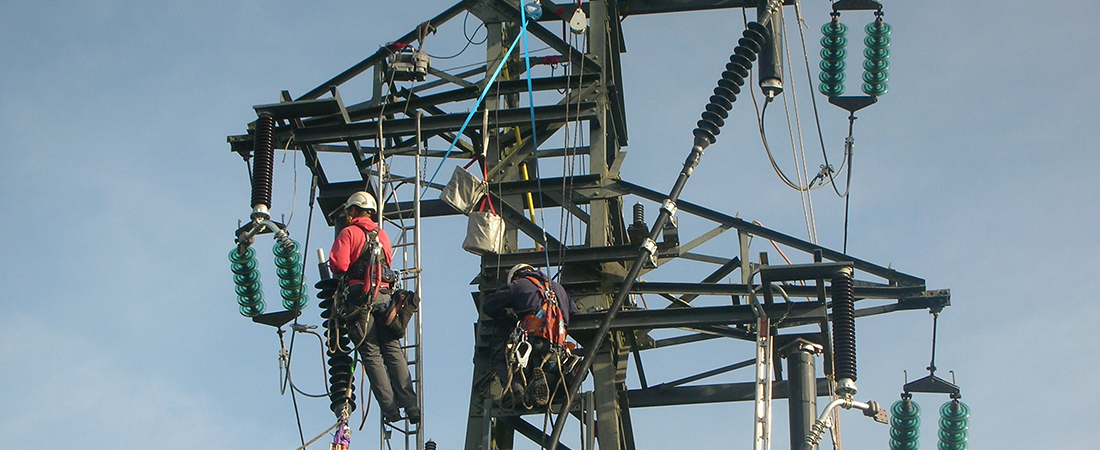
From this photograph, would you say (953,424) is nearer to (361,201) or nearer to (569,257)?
(569,257)

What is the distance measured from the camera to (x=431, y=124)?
1560 centimetres

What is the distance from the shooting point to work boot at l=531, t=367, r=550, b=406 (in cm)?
1422

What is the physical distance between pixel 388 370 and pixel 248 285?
244 cm

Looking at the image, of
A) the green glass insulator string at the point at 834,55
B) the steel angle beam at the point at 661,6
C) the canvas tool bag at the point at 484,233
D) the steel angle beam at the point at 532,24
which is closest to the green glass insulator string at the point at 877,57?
the green glass insulator string at the point at 834,55

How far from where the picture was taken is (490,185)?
15.8 m

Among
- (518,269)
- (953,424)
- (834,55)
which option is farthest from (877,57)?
(518,269)

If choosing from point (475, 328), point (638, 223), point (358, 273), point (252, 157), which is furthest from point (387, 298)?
point (638, 223)

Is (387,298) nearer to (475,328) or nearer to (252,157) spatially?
(475,328)

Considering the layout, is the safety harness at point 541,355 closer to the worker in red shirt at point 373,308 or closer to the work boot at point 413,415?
the work boot at point 413,415

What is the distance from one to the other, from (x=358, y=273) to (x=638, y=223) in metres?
4.16

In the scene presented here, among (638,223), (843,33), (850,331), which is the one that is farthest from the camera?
(843,33)

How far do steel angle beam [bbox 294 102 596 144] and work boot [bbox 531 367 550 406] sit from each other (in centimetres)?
283

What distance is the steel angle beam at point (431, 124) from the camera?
15.6m

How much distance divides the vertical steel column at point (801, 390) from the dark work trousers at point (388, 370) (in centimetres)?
376
